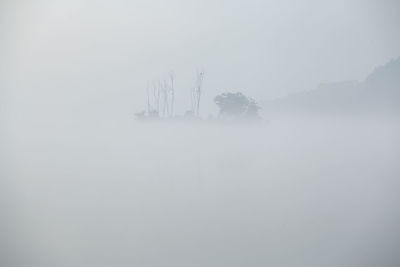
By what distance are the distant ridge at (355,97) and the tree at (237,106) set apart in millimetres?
57

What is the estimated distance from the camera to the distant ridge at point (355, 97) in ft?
5.43

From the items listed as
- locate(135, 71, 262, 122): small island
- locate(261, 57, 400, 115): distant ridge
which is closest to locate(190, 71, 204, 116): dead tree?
locate(135, 71, 262, 122): small island

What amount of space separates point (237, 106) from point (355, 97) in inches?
22.9

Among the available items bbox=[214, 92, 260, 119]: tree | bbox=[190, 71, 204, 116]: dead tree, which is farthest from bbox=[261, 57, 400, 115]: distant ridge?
bbox=[190, 71, 204, 116]: dead tree

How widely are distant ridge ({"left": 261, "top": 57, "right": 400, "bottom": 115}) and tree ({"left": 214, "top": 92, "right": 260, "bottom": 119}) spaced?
0.06m

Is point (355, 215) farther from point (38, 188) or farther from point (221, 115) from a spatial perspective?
point (38, 188)

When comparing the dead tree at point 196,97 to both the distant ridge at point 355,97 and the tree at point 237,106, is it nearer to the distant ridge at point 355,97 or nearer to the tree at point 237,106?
the tree at point 237,106

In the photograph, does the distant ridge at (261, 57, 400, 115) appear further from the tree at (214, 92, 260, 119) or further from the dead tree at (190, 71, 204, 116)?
the dead tree at (190, 71, 204, 116)

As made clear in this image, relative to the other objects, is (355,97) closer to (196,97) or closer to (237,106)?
(237,106)

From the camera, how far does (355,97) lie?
1.66 m

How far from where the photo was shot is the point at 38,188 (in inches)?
66.7

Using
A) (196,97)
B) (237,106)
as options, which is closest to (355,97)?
(237,106)

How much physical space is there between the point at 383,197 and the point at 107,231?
1387mm

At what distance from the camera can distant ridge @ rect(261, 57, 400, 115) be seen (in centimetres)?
166
